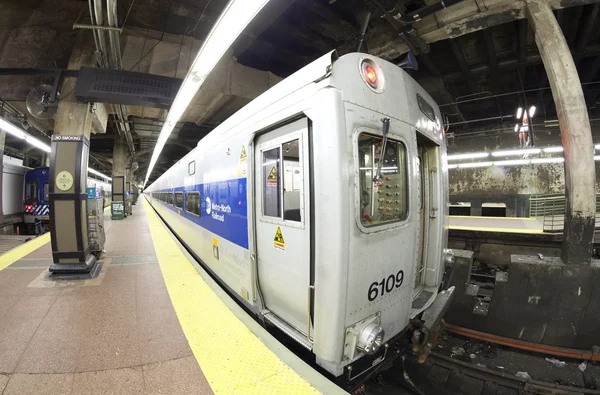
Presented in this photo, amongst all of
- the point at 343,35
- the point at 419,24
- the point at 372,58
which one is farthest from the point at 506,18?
the point at 372,58

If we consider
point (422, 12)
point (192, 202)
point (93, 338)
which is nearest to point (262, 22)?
point (422, 12)

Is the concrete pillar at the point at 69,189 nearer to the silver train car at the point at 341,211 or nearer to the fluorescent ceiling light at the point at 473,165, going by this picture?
the silver train car at the point at 341,211

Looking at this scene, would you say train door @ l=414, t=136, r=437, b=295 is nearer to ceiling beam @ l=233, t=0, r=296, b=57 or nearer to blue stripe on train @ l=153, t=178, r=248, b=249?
blue stripe on train @ l=153, t=178, r=248, b=249

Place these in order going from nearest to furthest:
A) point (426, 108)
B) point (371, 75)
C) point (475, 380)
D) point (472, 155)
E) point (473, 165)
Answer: point (371, 75)
point (426, 108)
point (475, 380)
point (472, 155)
point (473, 165)

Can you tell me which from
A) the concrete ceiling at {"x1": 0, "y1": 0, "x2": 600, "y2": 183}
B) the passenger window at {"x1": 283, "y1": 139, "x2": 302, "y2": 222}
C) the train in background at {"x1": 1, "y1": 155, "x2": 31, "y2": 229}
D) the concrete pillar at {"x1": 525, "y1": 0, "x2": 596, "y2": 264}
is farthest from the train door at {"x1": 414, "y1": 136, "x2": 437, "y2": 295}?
the train in background at {"x1": 1, "y1": 155, "x2": 31, "y2": 229}

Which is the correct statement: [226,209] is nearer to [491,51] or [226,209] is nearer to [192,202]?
[192,202]

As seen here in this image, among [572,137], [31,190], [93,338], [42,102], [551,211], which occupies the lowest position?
[93,338]

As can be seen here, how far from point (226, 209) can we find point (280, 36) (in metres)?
4.13

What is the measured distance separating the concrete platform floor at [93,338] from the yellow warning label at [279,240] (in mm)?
1158

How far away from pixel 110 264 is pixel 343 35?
6.55 meters

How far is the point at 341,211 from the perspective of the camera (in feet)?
5.70

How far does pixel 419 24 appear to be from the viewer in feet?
15.1

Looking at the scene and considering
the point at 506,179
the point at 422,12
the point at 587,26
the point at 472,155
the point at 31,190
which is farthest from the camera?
the point at 472,155

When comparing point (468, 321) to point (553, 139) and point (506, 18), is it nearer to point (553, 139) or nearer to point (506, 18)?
point (506, 18)
